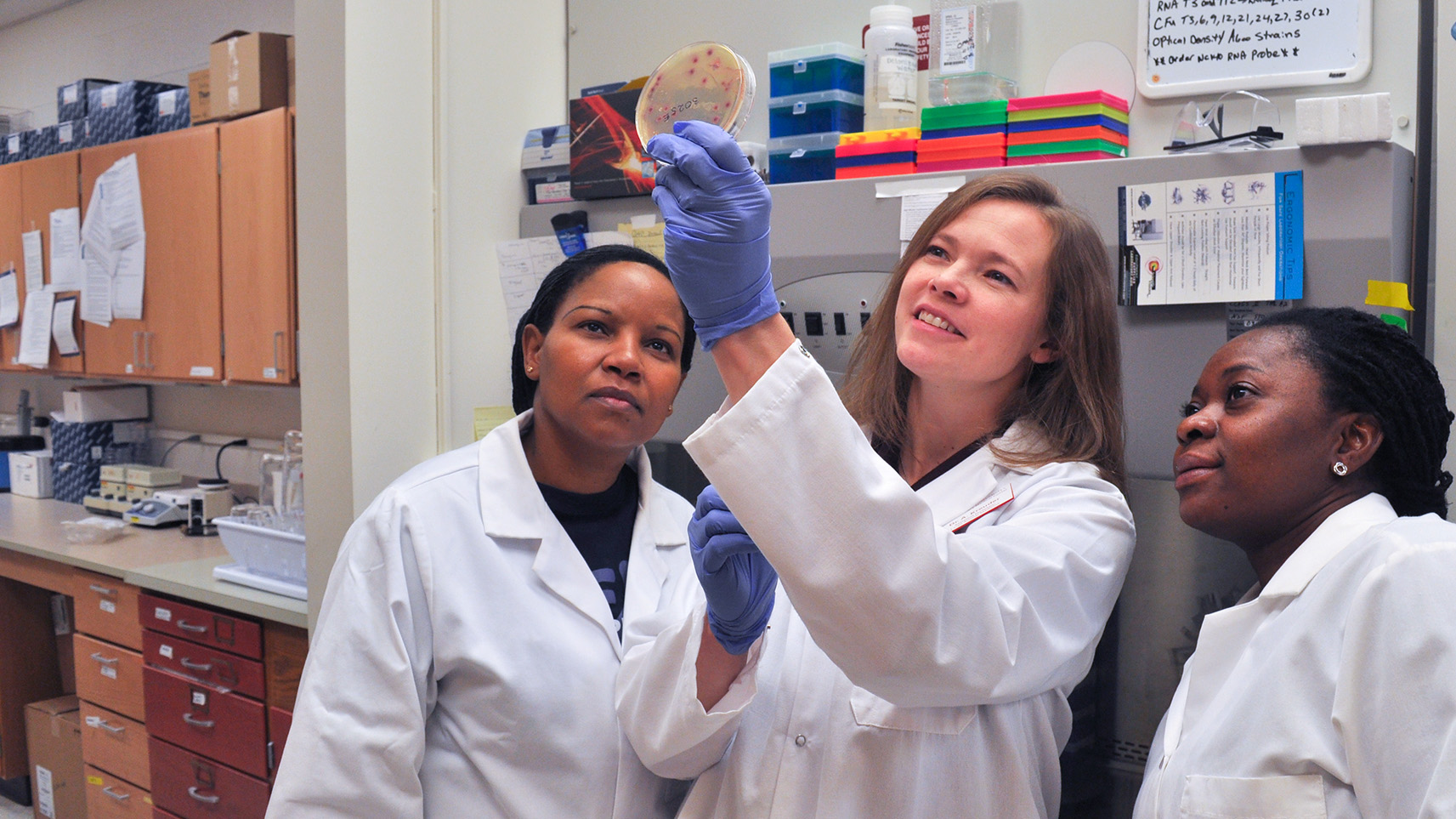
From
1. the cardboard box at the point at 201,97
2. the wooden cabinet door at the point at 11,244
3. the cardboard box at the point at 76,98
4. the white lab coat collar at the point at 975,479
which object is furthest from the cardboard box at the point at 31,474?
the white lab coat collar at the point at 975,479

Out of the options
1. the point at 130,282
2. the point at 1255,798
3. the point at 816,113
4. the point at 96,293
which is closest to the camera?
the point at 1255,798

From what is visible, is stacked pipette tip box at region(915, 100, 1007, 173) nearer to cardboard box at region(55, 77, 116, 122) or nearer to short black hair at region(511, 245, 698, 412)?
short black hair at region(511, 245, 698, 412)

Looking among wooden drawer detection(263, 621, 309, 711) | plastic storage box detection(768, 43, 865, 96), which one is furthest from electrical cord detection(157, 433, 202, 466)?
plastic storage box detection(768, 43, 865, 96)

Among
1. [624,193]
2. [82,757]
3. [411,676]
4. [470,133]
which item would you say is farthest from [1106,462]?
[82,757]

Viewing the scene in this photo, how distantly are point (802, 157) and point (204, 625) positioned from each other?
6.08 feet

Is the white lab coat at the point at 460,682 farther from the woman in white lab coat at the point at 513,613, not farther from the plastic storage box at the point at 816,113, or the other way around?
the plastic storage box at the point at 816,113

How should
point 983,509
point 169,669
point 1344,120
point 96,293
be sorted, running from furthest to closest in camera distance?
point 96,293
point 169,669
point 1344,120
point 983,509

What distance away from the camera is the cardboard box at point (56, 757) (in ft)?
10.5

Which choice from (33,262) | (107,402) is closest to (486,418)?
(107,402)

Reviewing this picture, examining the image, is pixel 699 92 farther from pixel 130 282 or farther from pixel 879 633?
pixel 130 282

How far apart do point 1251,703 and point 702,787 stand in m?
0.60

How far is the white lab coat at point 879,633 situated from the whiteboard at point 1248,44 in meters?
0.94

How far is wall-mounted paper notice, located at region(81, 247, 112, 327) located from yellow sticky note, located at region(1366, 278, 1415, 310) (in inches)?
148

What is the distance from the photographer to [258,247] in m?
3.13
